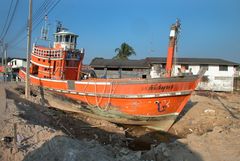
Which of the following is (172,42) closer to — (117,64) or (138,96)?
(138,96)

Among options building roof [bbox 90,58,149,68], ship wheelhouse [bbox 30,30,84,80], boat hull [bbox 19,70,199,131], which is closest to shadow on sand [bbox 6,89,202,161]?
boat hull [bbox 19,70,199,131]

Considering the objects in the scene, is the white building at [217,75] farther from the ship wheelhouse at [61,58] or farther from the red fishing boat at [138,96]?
the red fishing boat at [138,96]

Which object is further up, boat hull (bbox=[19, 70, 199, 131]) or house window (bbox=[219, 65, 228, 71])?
house window (bbox=[219, 65, 228, 71])

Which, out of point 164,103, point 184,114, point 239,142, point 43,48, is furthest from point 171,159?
point 43,48

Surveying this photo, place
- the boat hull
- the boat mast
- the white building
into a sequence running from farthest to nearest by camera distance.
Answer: the white building < the boat mast < the boat hull

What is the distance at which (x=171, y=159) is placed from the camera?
27.8 ft

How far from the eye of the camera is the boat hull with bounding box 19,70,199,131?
13594 mm

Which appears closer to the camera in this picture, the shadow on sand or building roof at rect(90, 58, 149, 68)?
the shadow on sand

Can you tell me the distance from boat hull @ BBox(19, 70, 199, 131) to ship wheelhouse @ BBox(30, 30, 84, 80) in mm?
3306

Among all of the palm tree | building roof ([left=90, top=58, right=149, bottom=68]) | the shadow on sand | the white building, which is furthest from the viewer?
the palm tree

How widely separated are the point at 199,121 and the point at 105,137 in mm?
7330

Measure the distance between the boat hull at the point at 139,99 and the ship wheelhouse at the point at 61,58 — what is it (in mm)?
3306

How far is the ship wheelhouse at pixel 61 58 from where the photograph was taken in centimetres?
1869

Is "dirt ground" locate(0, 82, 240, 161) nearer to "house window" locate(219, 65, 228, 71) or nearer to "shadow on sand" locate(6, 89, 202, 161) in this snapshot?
"shadow on sand" locate(6, 89, 202, 161)
